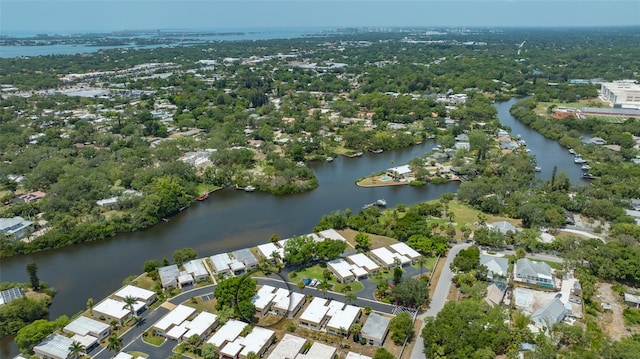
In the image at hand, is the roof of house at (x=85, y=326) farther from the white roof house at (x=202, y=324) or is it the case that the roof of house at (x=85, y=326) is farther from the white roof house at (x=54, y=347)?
the white roof house at (x=202, y=324)

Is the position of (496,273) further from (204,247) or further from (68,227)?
(68,227)

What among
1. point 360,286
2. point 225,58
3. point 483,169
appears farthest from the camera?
point 225,58

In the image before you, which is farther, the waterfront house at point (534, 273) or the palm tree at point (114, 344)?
the waterfront house at point (534, 273)

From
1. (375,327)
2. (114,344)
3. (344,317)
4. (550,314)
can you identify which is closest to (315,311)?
(344,317)

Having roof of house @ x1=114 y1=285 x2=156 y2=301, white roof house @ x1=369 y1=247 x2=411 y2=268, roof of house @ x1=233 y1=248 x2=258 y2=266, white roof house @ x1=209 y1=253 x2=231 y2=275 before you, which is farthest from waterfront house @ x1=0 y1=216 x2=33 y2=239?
white roof house @ x1=369 y1=247 x2=411 y2=268

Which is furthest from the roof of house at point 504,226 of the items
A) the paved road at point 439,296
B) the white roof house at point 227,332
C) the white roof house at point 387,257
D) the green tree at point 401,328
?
the white roof house at point 227,332

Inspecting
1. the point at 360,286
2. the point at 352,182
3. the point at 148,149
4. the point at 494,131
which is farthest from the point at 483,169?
the point at 148,149
